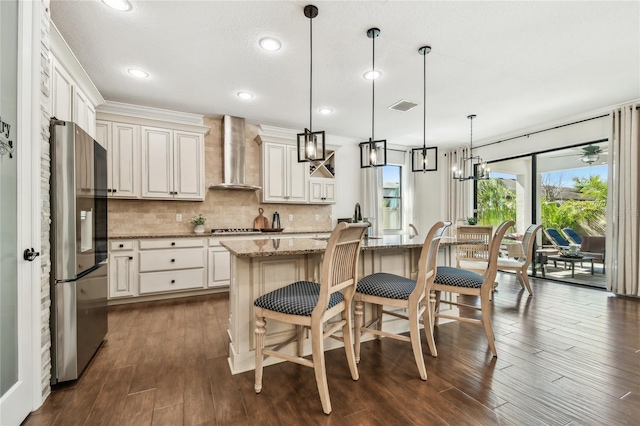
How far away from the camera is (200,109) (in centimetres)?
422

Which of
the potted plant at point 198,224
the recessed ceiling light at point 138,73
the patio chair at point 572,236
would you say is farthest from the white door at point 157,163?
the patio chair at point 572,236

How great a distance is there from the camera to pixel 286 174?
4867mm

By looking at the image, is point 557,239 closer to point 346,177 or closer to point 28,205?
point 346,177

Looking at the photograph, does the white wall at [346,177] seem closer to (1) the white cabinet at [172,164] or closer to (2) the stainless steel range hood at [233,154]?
(2) the stainless steel range hood at [233,154]

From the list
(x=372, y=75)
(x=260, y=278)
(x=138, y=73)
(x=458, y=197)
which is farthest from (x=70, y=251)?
(x=458, y=197)

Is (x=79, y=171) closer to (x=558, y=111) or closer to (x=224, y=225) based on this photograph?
(x=224, y=225)

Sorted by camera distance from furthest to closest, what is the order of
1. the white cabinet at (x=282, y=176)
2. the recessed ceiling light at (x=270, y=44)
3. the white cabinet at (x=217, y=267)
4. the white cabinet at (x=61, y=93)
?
the white cabinet at (x=282, y=176)
the white cabinet at (x=217, y=267)
the recessed ceiling light at (x=270, y=44)
the white cabinet at (x=61, y=93)

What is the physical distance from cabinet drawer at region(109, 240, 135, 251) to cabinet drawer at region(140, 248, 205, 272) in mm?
161

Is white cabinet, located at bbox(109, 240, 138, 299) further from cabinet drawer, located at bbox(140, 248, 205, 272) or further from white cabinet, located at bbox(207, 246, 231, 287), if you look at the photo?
white cabinet, located at bbox(207, 246, 231, 287)

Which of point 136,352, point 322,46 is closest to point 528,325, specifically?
point 322,46

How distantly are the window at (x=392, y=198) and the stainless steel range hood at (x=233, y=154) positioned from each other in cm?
308

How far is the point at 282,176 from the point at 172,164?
5.33 feet

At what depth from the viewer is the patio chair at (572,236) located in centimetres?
517

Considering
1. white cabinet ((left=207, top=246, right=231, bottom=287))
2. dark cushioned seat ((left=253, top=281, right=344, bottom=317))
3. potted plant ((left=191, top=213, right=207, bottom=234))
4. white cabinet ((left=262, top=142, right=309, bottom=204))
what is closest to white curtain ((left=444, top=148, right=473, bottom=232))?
white cabinet ((left=262, top=142, right=309, bottom=204))
